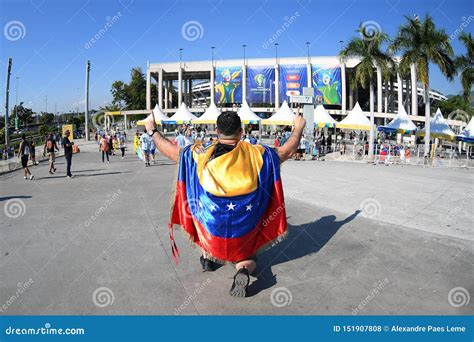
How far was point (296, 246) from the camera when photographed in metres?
5.57

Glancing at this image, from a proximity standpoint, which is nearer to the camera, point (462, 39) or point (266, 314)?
point (266, 314)

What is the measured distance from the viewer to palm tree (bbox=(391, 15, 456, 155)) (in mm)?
22062

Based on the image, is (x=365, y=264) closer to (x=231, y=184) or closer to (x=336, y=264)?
(x=336, y=264)

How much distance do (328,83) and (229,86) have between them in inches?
609

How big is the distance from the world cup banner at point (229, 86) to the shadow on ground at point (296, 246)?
5401 cm

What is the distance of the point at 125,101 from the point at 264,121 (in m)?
51.0

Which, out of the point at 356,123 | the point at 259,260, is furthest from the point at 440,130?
the point at 259,260

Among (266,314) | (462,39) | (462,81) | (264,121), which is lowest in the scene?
(266,314)

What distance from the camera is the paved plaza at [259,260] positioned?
3.80m

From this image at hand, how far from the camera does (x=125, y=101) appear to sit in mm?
72000

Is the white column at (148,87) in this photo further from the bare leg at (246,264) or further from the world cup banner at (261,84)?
the bare leg at (246,264)

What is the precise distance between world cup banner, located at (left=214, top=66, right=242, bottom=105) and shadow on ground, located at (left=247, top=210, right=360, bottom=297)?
177 feet

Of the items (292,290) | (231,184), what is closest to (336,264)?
(292,290)

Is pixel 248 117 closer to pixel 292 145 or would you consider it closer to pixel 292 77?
pixel 292 145
